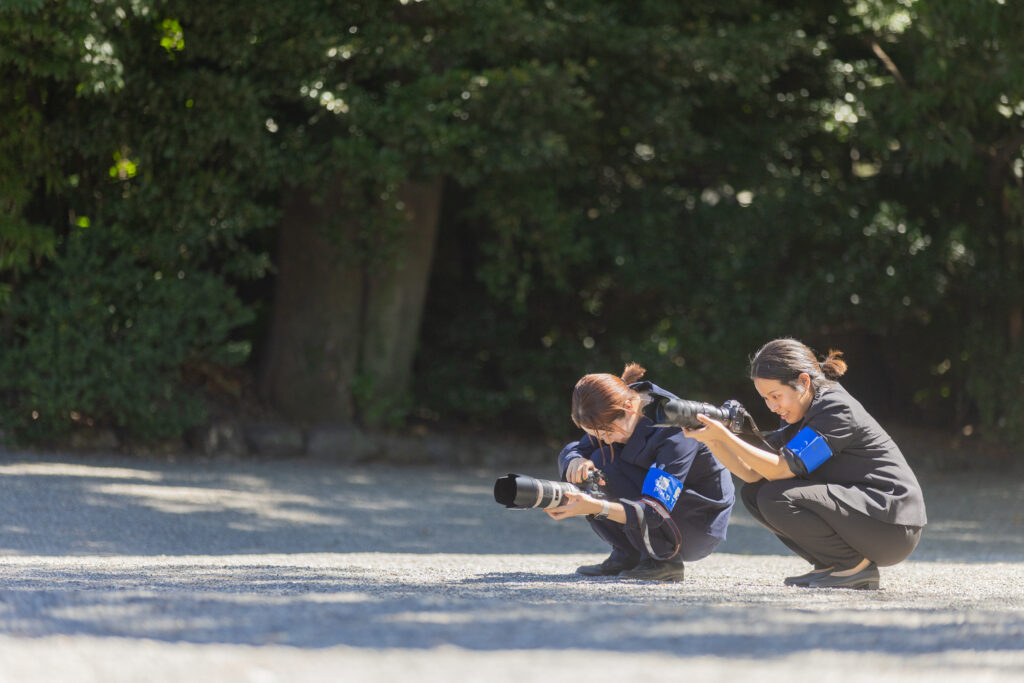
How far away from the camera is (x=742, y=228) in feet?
36.7

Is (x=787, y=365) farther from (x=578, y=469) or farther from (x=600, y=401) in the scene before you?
(x=578, y=469)

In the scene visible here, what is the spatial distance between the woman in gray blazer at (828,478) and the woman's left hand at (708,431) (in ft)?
0.18

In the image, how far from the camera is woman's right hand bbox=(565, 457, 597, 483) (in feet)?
14.1

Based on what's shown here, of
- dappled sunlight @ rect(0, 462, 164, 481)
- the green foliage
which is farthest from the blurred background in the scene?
dappled sunlight @ rect(0, 462, 164, 481)

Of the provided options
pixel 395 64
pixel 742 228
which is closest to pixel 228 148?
pixel 395 64

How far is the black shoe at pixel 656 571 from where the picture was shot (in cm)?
440

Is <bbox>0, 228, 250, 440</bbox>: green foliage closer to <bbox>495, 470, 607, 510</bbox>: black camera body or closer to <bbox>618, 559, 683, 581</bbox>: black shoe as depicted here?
<bbox>618, 559, 683, 581</bbox>: black shoe

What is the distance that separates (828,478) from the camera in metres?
4.33

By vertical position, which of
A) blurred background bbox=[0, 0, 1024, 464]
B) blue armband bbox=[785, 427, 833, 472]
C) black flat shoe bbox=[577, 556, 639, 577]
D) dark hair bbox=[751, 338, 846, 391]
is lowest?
black flat shoe bbox=[577, 556, 639, 577]

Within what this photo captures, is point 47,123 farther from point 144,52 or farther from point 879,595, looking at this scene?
point 879,595

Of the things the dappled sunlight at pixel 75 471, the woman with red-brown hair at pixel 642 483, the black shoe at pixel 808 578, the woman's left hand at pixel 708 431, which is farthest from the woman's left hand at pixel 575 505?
the dappled sunlight at pixel 75 471

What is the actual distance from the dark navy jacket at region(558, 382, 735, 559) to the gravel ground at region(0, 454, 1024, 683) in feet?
0.78

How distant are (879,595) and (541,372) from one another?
792cm

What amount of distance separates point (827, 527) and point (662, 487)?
639 mm
